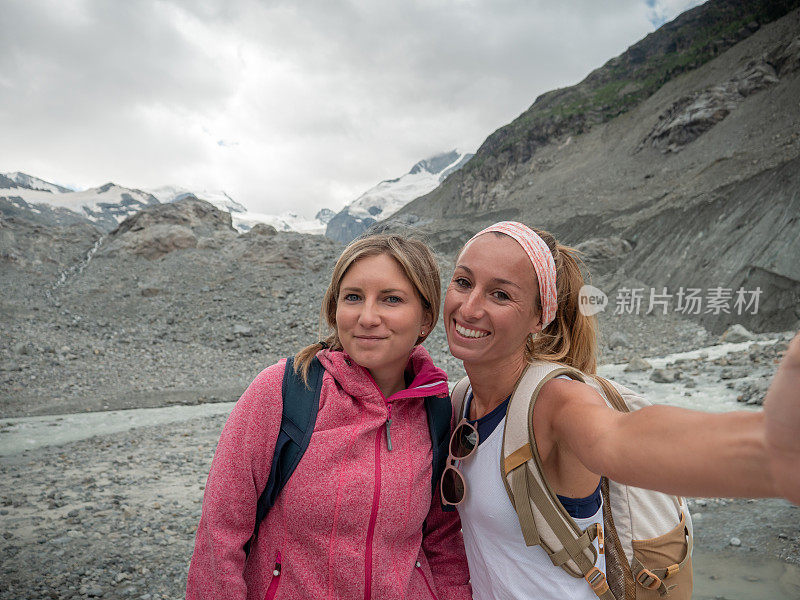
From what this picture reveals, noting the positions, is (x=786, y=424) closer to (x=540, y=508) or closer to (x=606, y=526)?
(x=540, y=508)

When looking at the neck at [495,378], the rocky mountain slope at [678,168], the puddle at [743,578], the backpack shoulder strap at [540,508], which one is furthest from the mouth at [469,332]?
the puddle at [743,578]

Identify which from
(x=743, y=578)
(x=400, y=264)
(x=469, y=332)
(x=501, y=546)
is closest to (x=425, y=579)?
(x=501, y=546)

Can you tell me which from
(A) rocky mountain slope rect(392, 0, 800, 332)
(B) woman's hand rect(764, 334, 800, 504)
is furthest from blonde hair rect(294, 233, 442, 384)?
(B) woman's hand rect(764, 334, 800, 504)

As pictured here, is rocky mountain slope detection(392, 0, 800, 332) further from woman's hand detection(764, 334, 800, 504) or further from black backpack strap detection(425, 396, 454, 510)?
woman's hand detection(764, 334, 800, 504)

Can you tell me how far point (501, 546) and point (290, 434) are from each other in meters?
1.06

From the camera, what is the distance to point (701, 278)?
23.7 m

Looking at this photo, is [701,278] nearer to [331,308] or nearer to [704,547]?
[704,547]

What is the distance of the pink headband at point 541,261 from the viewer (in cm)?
208

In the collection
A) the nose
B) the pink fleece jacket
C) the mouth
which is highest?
the nose

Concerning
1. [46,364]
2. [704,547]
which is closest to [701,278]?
[704,547]

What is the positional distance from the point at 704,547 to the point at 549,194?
54.4 meters

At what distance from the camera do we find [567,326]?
7.64ft

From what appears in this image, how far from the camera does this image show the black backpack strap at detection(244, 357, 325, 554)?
194 centimetres

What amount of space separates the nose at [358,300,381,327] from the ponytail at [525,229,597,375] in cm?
81
